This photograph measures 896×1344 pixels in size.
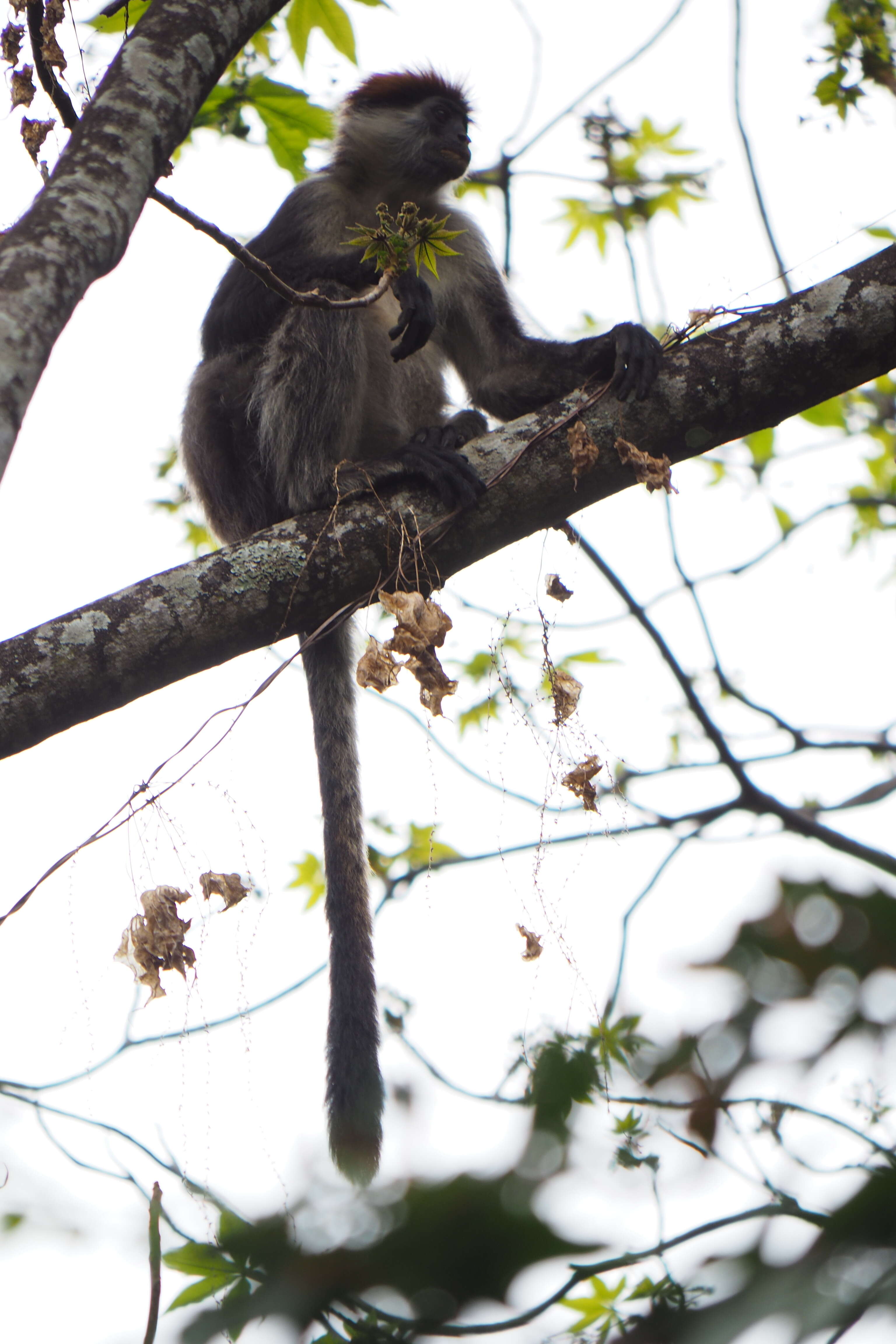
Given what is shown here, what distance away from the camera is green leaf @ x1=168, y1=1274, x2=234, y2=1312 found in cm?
67

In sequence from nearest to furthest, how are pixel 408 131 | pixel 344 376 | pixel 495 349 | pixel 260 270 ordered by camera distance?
pixel 260 270 → pixel 344 376 → pixel 495 349 → pixel 408 131

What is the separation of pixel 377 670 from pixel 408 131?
3.98 metres

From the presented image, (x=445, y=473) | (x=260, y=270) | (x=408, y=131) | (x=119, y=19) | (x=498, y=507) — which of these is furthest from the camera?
(x=408, y=131)

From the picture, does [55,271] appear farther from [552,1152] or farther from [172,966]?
[552,1152]

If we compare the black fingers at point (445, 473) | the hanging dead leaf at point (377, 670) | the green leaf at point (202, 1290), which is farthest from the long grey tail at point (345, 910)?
the green leaf at point (202, 1290)

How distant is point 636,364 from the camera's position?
338cm

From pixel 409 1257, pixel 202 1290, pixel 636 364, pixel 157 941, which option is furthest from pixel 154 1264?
pixel 636 364

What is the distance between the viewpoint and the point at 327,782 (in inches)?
177

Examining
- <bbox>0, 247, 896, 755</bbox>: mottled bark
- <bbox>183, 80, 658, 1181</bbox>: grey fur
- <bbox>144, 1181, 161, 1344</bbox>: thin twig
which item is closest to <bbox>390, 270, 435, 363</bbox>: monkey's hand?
<bbox>183, 80, 658, 1181</bbox>: grey fur

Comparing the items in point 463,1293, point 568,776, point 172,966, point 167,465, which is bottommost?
point 463,1293

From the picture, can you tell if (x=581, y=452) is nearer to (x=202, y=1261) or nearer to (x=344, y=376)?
(x=344, y=376)

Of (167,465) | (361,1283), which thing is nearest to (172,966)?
(361,1283)

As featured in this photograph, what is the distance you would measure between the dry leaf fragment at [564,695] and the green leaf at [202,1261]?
2.26 m

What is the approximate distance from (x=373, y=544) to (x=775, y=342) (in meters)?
1.26
